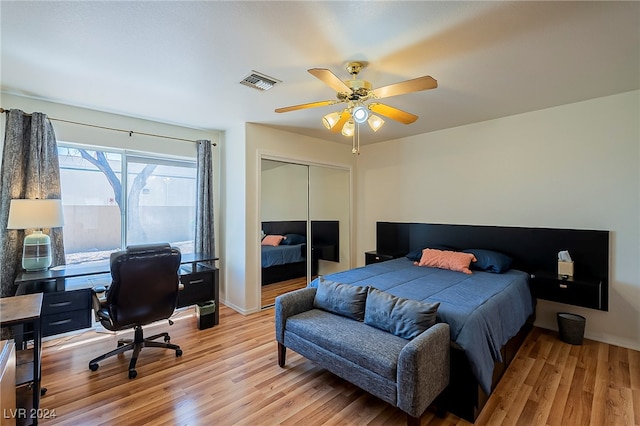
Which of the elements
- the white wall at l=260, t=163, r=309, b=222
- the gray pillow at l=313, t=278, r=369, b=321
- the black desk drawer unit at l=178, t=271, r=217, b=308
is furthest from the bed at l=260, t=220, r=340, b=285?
the gray pillow at l=313, t=278, r=369, b=321

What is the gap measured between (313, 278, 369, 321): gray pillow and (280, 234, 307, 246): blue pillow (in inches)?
67.3

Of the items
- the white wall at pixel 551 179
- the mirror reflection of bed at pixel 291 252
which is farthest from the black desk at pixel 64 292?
the white wall at pixel 551 179

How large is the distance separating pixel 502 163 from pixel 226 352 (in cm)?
383

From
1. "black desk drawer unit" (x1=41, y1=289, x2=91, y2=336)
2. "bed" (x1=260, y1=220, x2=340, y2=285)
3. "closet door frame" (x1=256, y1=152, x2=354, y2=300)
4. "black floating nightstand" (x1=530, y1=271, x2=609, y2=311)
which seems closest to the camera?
"black desk drawer unit" (x1=41, y1=289, x2=91, y2=336)

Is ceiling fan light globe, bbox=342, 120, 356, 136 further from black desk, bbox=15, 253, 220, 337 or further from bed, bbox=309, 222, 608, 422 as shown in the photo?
black desk, bbox=15, 253, 220, 337

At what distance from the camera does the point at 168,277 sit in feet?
8.46

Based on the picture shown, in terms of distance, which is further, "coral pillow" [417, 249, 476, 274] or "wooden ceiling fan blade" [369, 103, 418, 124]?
"coral pillow" [417, 249, 476, 274]

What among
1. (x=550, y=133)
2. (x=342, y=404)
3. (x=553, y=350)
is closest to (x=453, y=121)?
(x=550, y=133)

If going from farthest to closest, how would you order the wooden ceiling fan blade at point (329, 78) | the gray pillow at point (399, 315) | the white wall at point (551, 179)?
the white wall at point (551, 179) < the gray pillow at point (399, 315) < the wooden ceiling fan blade at point (329, 78)

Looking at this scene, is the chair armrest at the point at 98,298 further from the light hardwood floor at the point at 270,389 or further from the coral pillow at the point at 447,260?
the coral pillow at the point at 447,260

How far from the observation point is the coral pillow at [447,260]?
131 inches

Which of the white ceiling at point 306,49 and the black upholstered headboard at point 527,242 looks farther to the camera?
the black upholstered headboard at point 527,242

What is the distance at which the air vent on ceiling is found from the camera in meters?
2.43

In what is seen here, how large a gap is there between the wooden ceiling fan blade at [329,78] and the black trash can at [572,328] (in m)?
3.19
